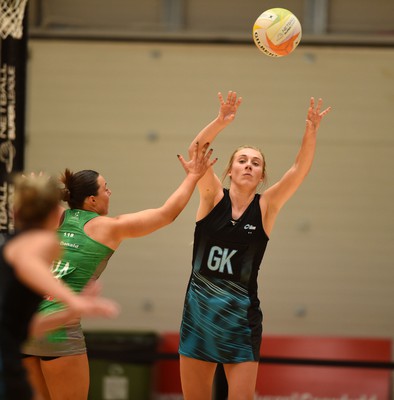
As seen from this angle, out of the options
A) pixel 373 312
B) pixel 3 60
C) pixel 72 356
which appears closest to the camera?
pixel 72 356

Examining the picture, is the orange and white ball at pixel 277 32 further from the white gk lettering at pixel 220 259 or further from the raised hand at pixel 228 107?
the white gk lettering at pixel 220 259

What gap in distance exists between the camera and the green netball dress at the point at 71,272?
15.9 feet

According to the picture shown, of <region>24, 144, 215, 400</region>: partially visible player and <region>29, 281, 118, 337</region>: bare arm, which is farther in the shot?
<region>24, 144, 215, 400</region>: partially visible player

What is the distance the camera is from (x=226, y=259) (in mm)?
5090

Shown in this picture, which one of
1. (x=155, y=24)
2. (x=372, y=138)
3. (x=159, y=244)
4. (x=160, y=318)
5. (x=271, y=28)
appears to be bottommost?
(x=160, y=318)

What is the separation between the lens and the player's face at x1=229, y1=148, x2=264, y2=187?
17.1 feet

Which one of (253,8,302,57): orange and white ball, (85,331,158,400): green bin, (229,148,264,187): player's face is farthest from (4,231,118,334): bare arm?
(85,331,158,400): green bin

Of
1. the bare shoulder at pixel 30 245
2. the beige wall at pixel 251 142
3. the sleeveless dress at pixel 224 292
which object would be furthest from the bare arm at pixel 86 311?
the beige wall at pixel 251 142

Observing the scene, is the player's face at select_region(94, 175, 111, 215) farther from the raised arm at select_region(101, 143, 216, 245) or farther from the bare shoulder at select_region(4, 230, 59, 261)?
the bare shoulder at select_region(4, 230, 59, 261)

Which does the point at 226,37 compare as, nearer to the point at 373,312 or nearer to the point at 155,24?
the point at 155,24

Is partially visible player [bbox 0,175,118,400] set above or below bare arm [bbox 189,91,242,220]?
below

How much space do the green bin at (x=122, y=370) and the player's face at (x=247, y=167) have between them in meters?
4.02

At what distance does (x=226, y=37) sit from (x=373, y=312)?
3398 millimetres

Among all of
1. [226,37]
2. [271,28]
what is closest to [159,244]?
[226,37]
